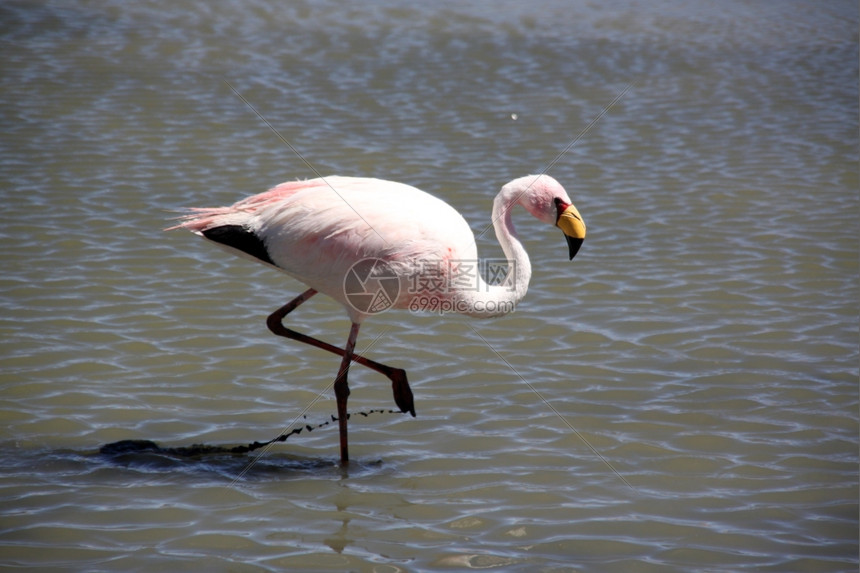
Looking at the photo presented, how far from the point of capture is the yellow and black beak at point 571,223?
5.06 meters

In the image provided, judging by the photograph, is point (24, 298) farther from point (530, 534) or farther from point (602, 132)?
point (602, 132)

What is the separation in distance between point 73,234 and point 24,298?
3.54 ft

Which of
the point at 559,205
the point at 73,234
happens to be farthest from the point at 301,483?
the point at 73,234

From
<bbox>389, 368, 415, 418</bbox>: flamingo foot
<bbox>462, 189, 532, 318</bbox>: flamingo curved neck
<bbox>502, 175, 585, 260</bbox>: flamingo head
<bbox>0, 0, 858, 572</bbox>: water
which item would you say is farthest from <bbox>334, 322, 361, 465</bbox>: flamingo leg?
<bbox>502, 175, 585, 260</bbox>: flamingo head

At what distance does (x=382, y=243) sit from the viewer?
493cm

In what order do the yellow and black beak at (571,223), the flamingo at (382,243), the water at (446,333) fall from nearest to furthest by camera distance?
1. the water at (446,333)
2. the flamingo at (382,243)
3. the yellow and black beak at (571,223)

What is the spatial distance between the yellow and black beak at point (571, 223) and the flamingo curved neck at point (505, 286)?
238mm

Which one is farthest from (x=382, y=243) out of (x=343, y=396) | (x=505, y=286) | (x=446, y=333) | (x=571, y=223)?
(x=446, y=333)

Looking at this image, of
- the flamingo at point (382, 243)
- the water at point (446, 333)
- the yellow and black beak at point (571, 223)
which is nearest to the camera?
the water at point (446, 333)

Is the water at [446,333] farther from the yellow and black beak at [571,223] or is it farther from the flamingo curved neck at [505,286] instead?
the yellow and black beak at [571,223]

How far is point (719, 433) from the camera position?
17.3 feet

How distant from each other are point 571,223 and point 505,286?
46 cm

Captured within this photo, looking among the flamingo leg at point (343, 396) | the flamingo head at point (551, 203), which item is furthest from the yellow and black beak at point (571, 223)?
the flamingo leg at point (343, 396)

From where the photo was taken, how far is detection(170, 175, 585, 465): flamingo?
4.95 m
